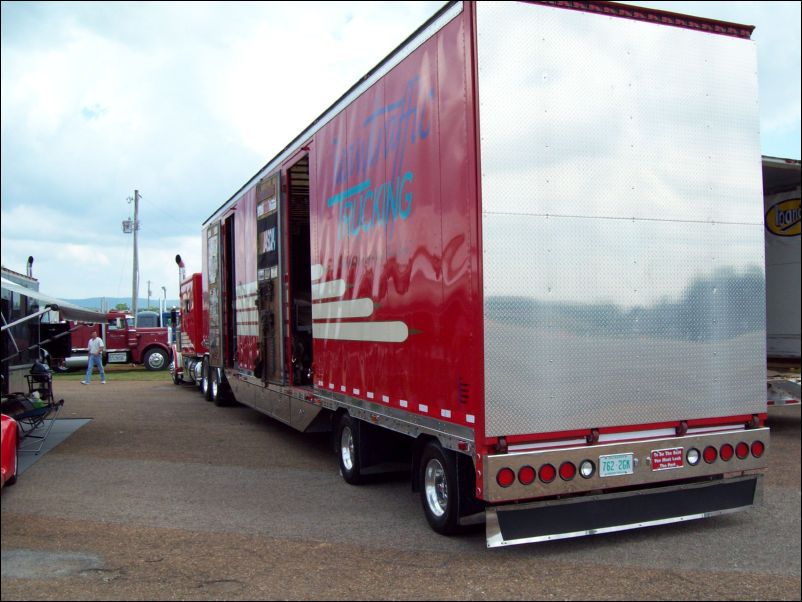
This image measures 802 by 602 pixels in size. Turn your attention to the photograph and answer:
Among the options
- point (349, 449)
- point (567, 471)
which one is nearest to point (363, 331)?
point (349, 449)

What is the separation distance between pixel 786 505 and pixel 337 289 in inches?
169

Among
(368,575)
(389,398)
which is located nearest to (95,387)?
(389,398)

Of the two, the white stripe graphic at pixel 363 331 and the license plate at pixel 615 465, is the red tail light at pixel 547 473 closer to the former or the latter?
the license plate at pixel 615 465

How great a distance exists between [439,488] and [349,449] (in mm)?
1752

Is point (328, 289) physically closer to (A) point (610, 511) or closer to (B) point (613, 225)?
(B) point (613, 225)

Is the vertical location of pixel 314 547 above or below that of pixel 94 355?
below

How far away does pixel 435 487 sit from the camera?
5125 millimetres

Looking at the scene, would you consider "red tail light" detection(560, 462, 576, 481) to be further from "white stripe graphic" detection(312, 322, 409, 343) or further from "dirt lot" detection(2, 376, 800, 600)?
"white stripe graphic" detection(312, 322, 409, 343)

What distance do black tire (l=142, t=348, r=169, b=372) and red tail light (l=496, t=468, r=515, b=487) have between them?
21679mm

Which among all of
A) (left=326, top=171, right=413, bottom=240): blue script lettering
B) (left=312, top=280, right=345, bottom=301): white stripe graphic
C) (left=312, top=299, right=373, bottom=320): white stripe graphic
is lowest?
(left=312, top=299, right=373, bottom=320): white stripe graphic

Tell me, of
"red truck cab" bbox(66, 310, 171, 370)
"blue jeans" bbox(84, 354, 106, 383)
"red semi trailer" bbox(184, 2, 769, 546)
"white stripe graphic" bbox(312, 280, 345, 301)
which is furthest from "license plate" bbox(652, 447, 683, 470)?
"red truck cab" bbox(66, 310, 171, 370)

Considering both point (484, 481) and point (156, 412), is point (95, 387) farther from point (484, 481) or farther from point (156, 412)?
point (484, 481)

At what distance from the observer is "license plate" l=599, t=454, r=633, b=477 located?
4.37m

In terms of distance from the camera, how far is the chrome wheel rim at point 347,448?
21.5 ft
